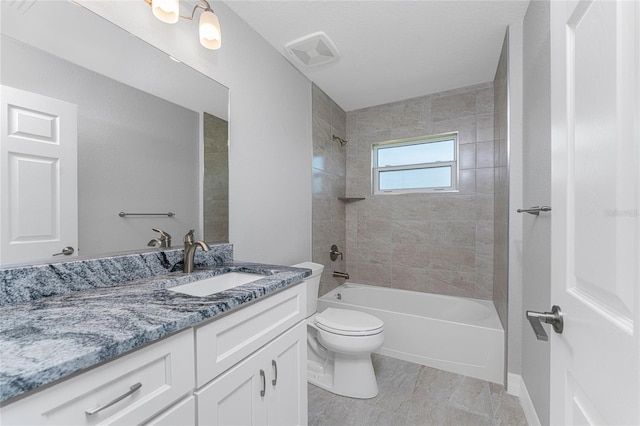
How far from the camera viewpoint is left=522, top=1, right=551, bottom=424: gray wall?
1.24 m

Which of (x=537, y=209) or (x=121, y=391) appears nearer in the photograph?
(x=121, y=391)

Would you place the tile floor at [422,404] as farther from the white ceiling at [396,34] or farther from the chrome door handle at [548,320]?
the white ceiling at [396,34]

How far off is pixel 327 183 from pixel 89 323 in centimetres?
231

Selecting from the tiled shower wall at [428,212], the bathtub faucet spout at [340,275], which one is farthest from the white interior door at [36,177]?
the tiled shower wall at [428,212]

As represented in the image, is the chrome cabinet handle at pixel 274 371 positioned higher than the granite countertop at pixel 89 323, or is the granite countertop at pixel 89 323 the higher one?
the granite countertop at pixel 89 323

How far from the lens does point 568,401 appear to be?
0.58 metres

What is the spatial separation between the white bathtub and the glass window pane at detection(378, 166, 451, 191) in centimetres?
116

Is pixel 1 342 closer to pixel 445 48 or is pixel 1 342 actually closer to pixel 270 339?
pixel 270 339

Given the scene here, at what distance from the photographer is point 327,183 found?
2.79 meters

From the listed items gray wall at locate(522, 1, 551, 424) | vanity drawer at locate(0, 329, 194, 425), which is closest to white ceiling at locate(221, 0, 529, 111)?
gray wall at locate(522, 1, 551, 424)

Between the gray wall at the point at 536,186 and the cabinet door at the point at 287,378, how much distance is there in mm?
1115

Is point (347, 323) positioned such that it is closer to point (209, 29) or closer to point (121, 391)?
point (121, 391)

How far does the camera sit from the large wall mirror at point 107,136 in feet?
2.86

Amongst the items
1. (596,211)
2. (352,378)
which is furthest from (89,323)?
(352,378)
